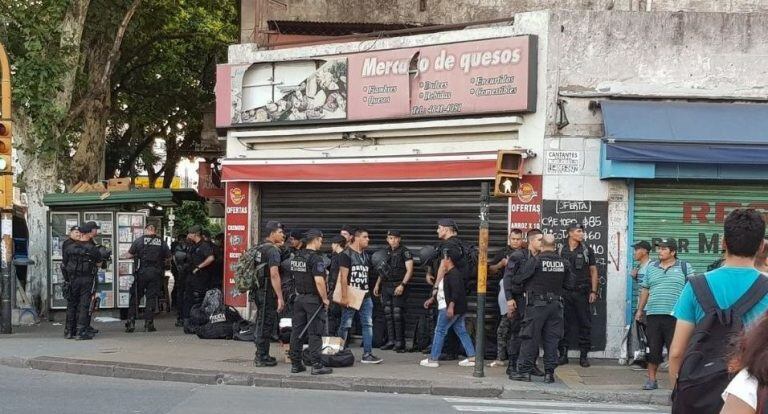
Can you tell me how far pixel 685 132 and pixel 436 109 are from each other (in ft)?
12.5

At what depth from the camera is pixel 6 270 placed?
15.6 metres

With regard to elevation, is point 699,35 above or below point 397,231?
above

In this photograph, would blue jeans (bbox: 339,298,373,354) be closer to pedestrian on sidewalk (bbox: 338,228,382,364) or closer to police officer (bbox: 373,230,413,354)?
pedestrian on sidewalk (bbox: 338,228,382,364)

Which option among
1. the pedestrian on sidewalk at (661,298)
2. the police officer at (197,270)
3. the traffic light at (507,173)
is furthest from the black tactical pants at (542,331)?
the police officer at (197,270)

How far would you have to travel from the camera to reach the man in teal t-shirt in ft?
15.6

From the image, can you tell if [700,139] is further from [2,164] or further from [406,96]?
→ [2,164]

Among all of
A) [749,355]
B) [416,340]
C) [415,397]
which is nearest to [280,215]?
[416,340]

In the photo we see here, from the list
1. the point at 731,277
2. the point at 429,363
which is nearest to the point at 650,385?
the point at 429,363

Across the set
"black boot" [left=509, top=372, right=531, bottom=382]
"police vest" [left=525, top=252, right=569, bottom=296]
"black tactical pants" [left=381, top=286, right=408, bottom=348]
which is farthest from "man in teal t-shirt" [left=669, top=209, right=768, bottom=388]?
"black tactical pants" [left=381, top=286, right=408, bottom=348]

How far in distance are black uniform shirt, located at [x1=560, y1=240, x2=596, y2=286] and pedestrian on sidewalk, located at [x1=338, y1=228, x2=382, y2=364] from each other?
2819 mm

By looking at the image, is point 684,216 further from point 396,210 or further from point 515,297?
point 396,210

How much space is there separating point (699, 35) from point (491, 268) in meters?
4.73

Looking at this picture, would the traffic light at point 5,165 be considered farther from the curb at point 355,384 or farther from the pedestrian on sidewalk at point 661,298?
the pedestrian on sidewalk at point 661,298

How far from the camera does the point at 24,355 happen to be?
13023 mm
